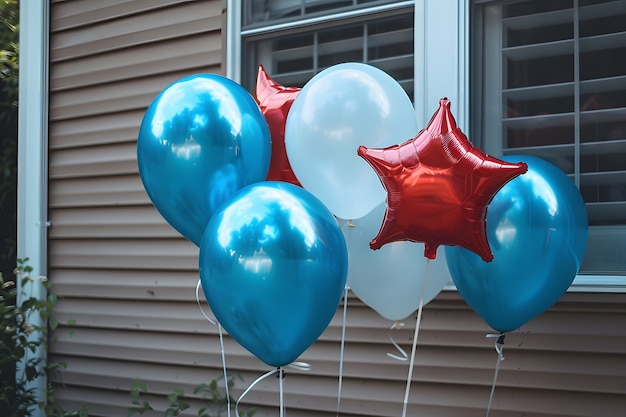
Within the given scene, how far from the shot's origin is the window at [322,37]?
3.09 metres

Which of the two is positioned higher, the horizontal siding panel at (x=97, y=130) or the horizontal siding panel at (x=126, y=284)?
the horizontal siding panel at (x=97, y=130)

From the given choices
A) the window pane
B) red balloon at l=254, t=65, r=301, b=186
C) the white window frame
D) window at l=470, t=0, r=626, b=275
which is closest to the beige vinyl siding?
the window pane

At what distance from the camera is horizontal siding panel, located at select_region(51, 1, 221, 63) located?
3.63 metres

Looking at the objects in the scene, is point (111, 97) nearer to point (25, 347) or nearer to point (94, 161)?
point (94, 161)

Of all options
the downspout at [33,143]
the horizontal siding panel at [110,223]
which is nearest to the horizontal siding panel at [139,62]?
the downspout at [33,143]

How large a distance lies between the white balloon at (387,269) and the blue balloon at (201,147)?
369mm

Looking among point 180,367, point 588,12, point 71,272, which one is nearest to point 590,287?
point 588,12

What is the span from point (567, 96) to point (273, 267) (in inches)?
53.6

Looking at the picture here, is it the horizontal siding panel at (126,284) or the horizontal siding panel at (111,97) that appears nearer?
the horizontal siding panel at (126,284)

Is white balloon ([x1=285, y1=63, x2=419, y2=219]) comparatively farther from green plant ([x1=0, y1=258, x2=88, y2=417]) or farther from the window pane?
green plant ([x1=0, y1=258, x2=88, y2=417])

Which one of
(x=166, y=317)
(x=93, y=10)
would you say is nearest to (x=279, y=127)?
(x=166, y=317)

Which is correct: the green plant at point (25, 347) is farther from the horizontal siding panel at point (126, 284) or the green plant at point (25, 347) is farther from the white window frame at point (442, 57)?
the white window frame at point (442, 57)

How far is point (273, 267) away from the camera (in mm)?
1952

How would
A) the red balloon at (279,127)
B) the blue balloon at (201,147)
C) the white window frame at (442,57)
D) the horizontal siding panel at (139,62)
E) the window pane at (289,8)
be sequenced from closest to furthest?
the blue balloon at (201,147) < the red balloon at (279,127) < the white window frame at (442,57) < the window pane at (289,8) < the horizontal siding panel at (139,62)
